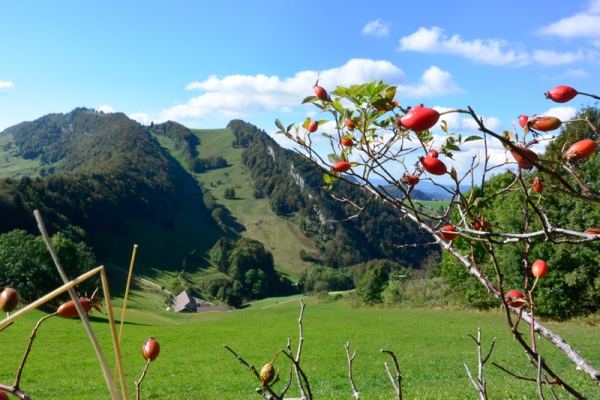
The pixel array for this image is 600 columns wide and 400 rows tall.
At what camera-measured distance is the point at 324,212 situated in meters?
113

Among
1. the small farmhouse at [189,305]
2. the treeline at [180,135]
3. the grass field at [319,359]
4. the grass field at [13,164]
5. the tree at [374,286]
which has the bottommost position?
the small farmhouse at [189,305]

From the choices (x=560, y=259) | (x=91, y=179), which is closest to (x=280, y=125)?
(x=560, y=259)

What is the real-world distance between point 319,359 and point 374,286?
27678 millimetres

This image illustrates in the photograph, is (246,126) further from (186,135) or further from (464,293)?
(464,293)

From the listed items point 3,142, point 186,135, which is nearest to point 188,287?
point 186,135

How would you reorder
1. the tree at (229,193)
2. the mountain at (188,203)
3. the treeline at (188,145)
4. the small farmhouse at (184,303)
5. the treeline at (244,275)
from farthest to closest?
the treeline at (188,145) → the tree at (229,193) → the treeline at (244,275) → the mountain at (188,203) → the small farmhouse at (184,303)

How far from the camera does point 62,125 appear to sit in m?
155

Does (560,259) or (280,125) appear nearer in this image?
(280,125)

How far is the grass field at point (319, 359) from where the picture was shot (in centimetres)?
1123

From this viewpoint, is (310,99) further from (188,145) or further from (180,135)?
(180,135)

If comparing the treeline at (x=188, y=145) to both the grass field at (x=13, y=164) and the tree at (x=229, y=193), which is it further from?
the grass field at (x=13, y=164)

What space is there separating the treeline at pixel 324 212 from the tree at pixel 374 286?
35.4 m

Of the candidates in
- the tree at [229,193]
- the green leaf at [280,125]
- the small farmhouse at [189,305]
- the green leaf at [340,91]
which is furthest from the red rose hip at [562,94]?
the tree at [229,193]

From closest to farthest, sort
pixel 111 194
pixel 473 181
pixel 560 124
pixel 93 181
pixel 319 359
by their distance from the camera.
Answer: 1. pixel 560 124
2. pixel 473 181
3. pixel 319 359
4. pixel 93 181
5. pixel 111 194
